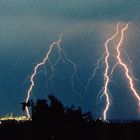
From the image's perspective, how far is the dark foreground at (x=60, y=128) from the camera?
181 feet

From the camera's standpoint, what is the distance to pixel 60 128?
55469 millimetres

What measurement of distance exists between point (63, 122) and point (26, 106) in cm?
301

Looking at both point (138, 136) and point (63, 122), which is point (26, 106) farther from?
point (138, 136)

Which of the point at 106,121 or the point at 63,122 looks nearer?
the point at 63,122

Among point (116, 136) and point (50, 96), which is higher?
point (50, 96)

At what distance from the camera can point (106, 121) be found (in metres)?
60.3

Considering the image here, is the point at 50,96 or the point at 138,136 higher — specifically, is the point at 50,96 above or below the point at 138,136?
above

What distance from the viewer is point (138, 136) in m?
56.2

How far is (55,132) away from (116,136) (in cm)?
433

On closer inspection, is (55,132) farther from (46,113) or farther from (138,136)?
(138,136)

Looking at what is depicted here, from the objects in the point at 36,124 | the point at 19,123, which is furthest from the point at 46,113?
the point at 19,123

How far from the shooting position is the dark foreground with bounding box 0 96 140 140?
2174 inches

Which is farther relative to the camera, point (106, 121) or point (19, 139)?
point (106, 121)

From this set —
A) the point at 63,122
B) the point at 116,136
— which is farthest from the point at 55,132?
the point at 116,136
